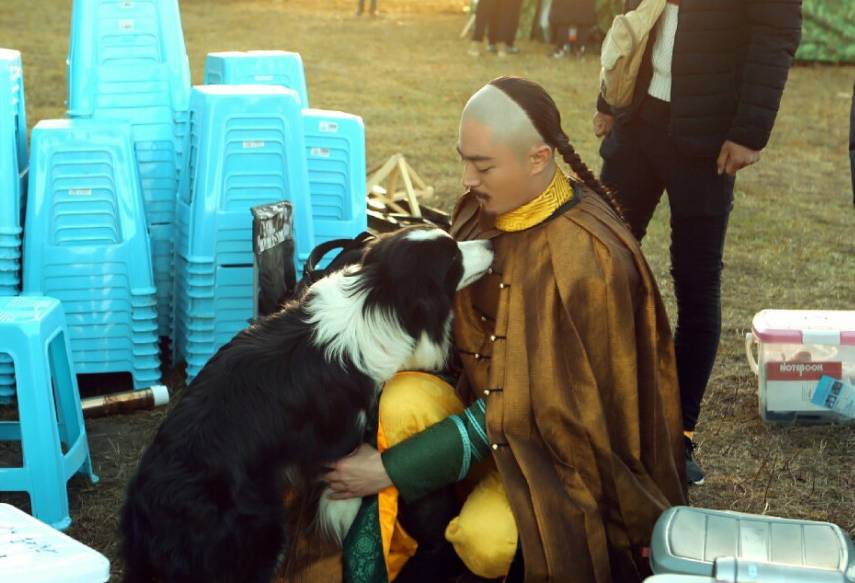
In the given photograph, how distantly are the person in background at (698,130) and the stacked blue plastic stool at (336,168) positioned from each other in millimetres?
1105

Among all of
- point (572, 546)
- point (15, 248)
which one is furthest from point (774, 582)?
point (15, 248)

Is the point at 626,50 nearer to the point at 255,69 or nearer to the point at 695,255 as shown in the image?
the point at 695,255

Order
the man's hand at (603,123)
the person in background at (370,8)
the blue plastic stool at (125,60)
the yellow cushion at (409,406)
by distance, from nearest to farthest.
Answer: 1. the yellow cushion at (409,406)
2. the man's hand at (603,123)
3. the blue plastic stool at (125,60)
4. the person in background at (370,8)

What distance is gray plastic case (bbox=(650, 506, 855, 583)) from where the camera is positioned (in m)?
2.07

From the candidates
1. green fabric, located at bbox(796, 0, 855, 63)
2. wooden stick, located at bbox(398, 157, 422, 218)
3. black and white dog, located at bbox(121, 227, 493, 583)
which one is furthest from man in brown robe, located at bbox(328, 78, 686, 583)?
green fabric, located at bbox(796, 0, 855, 63)

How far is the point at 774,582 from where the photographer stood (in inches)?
76.9

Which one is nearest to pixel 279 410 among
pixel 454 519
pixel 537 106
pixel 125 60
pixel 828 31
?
pixel 454 519

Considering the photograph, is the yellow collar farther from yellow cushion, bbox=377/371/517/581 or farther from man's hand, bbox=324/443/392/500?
man's hand, bbox=324/443/392/500

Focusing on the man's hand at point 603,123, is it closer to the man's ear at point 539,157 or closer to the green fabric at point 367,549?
the man's ear at point 539,157

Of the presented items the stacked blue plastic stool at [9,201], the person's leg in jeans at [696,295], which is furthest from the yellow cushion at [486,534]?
the stacked blue plastic stool at [9,201]

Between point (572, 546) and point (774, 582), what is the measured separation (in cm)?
65

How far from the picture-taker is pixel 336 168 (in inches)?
171

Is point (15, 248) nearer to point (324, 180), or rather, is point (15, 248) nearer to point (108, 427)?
point (108, 427)

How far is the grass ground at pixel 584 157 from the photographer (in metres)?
3.57
